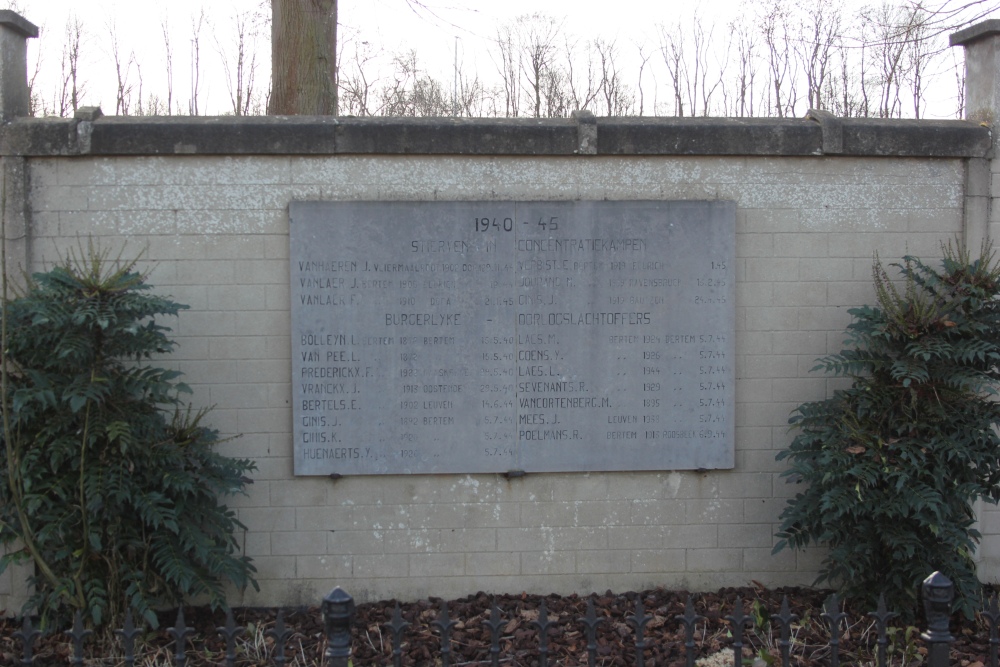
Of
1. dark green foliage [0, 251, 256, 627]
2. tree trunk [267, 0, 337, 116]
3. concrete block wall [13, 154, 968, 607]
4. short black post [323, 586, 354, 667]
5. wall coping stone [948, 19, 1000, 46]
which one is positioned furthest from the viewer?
tree trunk [267, 0, 337, 116]

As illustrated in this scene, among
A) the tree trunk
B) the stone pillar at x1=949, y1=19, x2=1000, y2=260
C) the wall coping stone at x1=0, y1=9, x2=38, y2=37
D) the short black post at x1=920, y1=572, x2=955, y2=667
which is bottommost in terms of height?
the short black post at x1=920, y1=572, x2=955, y2=667

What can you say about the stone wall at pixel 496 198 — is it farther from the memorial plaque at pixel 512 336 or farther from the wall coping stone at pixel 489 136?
the memorial plaque at pixel 512 336

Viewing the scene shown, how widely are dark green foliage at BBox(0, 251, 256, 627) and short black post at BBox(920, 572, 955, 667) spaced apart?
3236 millimetres

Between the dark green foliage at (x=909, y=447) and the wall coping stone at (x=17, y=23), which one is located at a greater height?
the wall coping stone at (x=17, y=23)

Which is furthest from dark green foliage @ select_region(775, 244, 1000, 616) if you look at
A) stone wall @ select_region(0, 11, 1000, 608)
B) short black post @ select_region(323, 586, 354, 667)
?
short black post @ select_region(323, 586, 354, 667)

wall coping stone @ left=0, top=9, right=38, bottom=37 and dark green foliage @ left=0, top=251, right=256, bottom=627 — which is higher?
wall coping stone @ left=0, top=9, right=38, bottom=37

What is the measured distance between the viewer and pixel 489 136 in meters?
5.20

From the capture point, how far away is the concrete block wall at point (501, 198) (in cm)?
514

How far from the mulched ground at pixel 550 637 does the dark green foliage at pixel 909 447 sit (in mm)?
304

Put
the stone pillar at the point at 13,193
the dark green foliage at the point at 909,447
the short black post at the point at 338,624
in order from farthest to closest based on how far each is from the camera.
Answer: the stone pillar at the point at 13,193, the dark green foliage at the point at 909,447, the short black post at the point at 338,624

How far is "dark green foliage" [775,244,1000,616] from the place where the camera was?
4.64 meters

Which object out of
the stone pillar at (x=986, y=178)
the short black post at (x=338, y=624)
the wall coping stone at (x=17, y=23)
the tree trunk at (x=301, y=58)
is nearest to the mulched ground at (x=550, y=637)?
the short black post at (x=338, y=624)

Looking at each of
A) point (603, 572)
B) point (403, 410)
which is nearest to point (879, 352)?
point (603, 572)

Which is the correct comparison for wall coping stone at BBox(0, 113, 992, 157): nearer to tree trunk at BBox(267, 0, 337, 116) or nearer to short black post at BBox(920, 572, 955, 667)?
short black post at BBox(920, 572, 955, 667)
